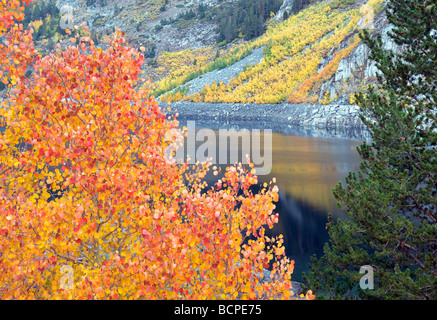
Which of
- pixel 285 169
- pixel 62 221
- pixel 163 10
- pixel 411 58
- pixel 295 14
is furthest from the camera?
pixel 163 10

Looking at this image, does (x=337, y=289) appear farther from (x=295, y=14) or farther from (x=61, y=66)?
(x=295, y=14)

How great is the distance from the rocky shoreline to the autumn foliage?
43.8 m

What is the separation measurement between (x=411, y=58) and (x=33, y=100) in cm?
1029

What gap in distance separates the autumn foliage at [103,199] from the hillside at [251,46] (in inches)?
494

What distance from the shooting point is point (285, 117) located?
66188mm

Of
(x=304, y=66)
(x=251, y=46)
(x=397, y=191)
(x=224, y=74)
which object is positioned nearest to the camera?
(x=397, y=191)

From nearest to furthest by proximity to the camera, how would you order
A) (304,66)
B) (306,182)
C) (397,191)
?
(397,191) → (306,182) → (304,66)

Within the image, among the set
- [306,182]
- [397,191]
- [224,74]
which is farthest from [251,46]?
[397,191]

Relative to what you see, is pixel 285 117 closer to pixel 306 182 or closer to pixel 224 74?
pixel 224 74

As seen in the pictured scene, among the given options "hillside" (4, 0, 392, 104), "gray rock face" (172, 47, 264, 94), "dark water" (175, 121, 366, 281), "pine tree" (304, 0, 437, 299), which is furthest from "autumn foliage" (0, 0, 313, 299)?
"gray rock face" (172, 47, 264, 94)

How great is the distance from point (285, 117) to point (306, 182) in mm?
36135

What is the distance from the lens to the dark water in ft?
68.9
